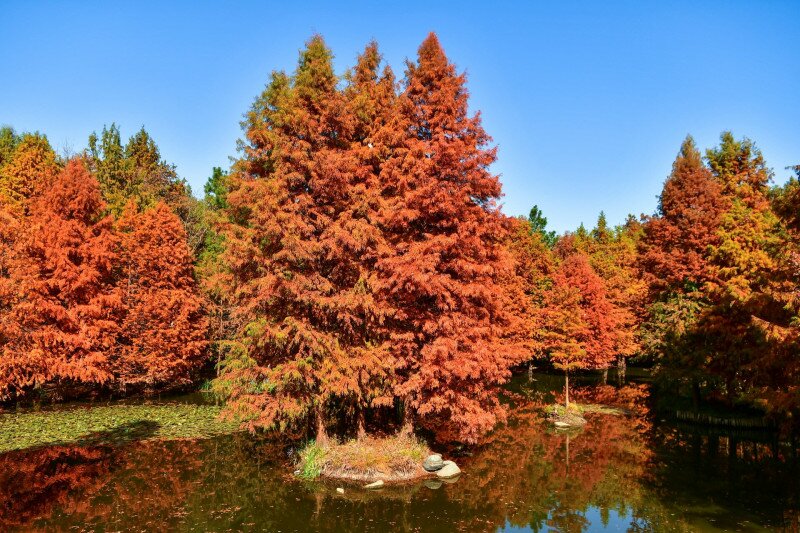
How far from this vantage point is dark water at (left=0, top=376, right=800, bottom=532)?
16094 mm

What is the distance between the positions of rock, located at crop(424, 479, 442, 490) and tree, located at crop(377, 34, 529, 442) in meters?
2.45

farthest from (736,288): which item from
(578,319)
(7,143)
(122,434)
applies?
(7,143)

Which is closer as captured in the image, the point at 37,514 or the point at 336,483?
the point at 37,514

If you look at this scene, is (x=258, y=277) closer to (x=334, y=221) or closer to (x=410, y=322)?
(x=334, y=221)

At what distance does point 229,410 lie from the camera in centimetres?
2098

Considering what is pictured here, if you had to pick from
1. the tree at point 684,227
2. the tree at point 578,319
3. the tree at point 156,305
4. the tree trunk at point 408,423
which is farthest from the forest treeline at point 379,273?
the tree at point 578,319

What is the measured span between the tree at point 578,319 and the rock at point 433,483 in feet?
58.5

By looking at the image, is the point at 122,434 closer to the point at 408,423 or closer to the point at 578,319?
the point at 408,423

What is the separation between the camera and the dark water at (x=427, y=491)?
52.8ft

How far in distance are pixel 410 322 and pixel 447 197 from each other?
5795 mm

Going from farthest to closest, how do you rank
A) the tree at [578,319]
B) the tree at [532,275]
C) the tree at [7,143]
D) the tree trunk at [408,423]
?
the tree at [7,143] → the tree at [532,275] → the tree at [578,319] → the tree trunk at [408,423]

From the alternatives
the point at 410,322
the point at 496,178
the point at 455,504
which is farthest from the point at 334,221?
the point at 455,504

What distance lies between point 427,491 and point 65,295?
28.4m

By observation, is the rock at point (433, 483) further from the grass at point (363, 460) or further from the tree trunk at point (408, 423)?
the tree trunk at point (408, 423)
